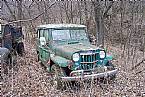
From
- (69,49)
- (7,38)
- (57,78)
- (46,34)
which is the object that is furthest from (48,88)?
(7,38)

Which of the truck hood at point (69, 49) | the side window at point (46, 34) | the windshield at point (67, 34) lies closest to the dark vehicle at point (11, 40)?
the side window at point (46, 34)

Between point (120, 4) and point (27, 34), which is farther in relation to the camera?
point (27, 34)

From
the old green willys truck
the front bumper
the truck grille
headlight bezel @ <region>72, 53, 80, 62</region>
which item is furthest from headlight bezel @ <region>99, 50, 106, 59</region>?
headlight bezel @ <region>72, 53, 80, 62</region>

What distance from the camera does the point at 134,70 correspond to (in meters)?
10.3

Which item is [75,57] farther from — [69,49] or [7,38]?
[7,38]

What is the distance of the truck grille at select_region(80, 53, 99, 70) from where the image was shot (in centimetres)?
682

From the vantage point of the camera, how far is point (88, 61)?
22.6 ft

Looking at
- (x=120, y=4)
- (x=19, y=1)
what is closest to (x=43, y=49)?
(x=120, y=4)

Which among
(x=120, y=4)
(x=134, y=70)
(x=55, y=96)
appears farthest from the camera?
(x=120, y=4)

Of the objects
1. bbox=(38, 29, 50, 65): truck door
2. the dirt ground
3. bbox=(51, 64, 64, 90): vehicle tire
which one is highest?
bbox=(38, 29, 50, 65): truck door

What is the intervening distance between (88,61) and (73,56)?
18.3 inches

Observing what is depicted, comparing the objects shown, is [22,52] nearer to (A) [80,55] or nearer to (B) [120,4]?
(A) [80,55]

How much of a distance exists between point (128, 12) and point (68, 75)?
31.8 feet

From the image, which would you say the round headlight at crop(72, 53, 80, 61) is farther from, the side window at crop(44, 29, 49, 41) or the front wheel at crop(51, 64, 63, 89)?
the side window at crop(44, 29, 49, 41)
